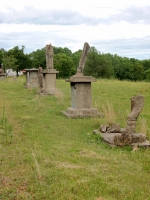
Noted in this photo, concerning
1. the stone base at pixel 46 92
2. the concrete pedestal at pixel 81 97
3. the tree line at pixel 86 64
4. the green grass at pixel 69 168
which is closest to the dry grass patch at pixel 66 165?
the green grass at pixel 69 168

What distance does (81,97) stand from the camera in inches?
472

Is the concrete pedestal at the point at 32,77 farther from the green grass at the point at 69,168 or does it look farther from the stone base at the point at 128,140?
the stone base at the point at 128,140

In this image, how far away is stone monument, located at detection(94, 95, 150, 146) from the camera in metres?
7.10

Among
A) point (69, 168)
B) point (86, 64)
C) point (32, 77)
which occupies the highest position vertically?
point (86, 64)

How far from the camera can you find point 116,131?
815cm

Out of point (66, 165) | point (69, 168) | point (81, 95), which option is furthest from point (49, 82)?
point (69, 168)

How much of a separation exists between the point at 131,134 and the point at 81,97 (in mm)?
4939

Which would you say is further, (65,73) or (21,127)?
(65,73)

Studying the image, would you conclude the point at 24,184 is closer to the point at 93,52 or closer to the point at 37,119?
the point at 37,119

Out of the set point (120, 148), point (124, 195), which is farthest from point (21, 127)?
point (124, 195)

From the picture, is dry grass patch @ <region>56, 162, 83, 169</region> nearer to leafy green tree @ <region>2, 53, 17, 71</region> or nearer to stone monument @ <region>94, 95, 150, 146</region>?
stone monument @ <region>94, 95, 150, 146</region>

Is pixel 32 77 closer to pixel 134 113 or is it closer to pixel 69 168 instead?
pixel 134 113

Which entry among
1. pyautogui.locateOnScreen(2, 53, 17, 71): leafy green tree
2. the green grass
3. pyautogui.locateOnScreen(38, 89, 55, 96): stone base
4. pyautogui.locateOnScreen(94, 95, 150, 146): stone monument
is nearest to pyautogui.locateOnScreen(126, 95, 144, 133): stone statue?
pyautogui.locateOnScreen(94, 95, 150, 146): stone monument

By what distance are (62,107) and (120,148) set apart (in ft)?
24.1
